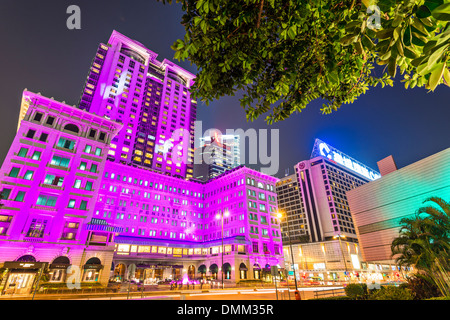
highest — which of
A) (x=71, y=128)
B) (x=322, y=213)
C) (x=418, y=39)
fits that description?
(x=71, y=128)

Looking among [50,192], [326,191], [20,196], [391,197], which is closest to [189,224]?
[50,192]

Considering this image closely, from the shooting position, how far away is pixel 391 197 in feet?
191

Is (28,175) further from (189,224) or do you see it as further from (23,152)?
(189,224)

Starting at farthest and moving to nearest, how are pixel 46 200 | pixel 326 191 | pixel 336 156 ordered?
pixel 336 156 < pixel 326 191 < pixel 46 200

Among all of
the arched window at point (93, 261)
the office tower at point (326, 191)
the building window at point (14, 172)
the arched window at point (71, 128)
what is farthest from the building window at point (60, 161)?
the office tower at point (326, 191)

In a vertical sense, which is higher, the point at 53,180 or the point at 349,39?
the point at 53,180

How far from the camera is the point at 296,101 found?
5785mm

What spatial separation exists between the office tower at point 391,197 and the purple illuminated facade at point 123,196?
26.8m

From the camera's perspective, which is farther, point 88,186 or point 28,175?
point 88,186

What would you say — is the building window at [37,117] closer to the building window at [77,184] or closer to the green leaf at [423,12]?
the building window at [77,184]

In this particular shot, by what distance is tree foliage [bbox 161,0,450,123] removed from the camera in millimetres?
3434

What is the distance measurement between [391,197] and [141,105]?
306 feet

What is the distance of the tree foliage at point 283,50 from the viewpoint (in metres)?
3.43
